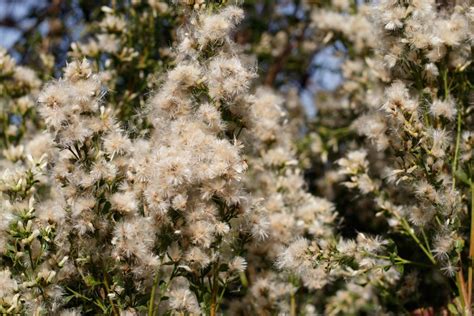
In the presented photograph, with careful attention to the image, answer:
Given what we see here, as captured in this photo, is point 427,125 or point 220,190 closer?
point 220,190

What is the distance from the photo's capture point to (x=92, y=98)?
6.38ft

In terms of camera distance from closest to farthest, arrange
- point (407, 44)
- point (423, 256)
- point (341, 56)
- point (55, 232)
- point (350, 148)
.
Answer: point (55, 232) → point (407, 44) → point (423, 256) → point (350, 148) → point (341, 56)

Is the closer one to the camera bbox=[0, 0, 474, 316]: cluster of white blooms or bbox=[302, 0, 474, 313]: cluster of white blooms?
bbox=[0, 0, 474, 316]: cluster of white blooms

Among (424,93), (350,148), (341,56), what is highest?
(424,93)

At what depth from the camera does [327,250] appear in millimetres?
2098

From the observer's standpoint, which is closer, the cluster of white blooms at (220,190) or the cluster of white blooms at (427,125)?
the cluster of white blooms at (220,190)

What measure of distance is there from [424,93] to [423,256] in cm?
64

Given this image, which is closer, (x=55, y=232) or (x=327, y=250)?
(x=55, y=232)

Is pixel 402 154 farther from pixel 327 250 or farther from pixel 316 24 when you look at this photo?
pixel 316 24

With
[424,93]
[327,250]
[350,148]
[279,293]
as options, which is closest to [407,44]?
[424,93]

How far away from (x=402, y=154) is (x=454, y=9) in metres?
0.55

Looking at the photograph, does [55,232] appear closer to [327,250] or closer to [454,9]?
[327,250]

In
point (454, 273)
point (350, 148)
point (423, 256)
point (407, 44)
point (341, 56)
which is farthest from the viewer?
point (341, 56)

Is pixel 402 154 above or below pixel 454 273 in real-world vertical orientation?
above
